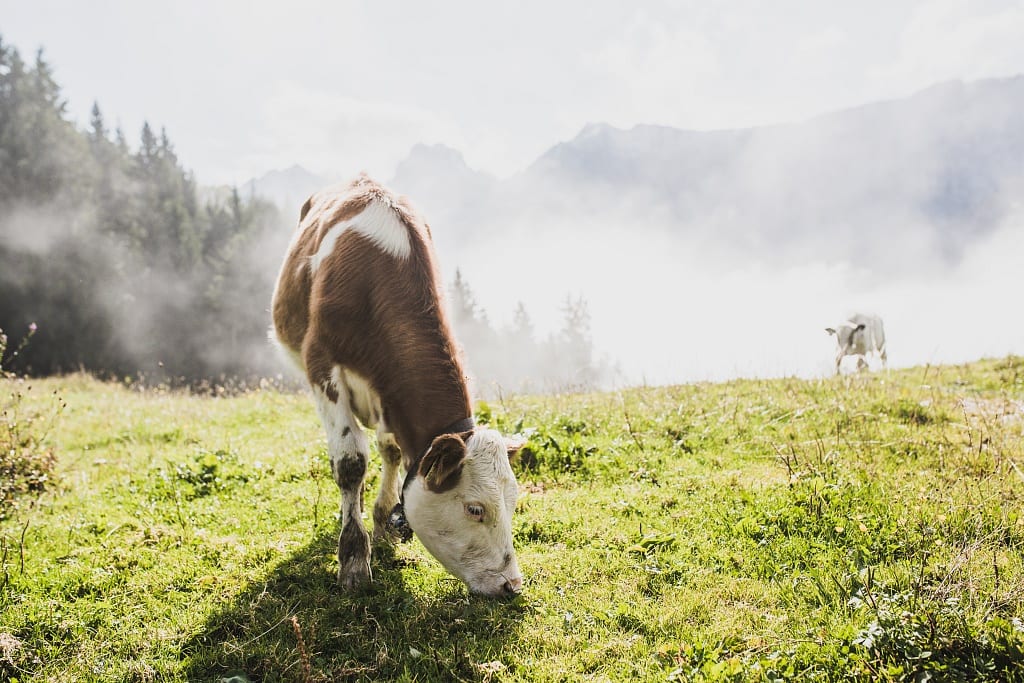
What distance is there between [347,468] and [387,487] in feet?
2.93

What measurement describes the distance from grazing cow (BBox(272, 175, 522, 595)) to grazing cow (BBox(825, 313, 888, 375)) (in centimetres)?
1567

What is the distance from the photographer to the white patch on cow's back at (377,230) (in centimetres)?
426

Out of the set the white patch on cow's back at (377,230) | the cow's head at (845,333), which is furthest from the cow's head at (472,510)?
the cow's head at (845,333)

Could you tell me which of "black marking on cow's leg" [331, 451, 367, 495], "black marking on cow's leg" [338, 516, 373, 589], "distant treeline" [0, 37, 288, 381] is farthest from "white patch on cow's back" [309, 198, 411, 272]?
"distant treeline" [0, 37, 288, 381]

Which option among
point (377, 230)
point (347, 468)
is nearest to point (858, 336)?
point (377, 230)

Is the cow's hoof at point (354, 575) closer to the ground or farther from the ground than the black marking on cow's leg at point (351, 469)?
closer to the ground

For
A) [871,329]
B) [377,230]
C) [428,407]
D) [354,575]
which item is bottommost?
[354,575]

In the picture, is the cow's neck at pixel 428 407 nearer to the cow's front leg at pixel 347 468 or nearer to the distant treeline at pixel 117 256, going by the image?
the cow's front leg at pixel 347 468

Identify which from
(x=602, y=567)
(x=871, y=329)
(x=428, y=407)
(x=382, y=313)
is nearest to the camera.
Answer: (x=428, y=407)

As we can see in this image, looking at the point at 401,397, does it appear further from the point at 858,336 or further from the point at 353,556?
the point at 858,336

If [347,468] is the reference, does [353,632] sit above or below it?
below

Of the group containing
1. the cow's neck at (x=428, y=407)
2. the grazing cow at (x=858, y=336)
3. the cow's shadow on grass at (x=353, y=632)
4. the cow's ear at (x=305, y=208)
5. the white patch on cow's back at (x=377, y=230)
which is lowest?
the cow's shadow on grass at (x=353, y=632)

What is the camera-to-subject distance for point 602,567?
4105mm

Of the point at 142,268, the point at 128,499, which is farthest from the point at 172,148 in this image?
the point at 128,499
